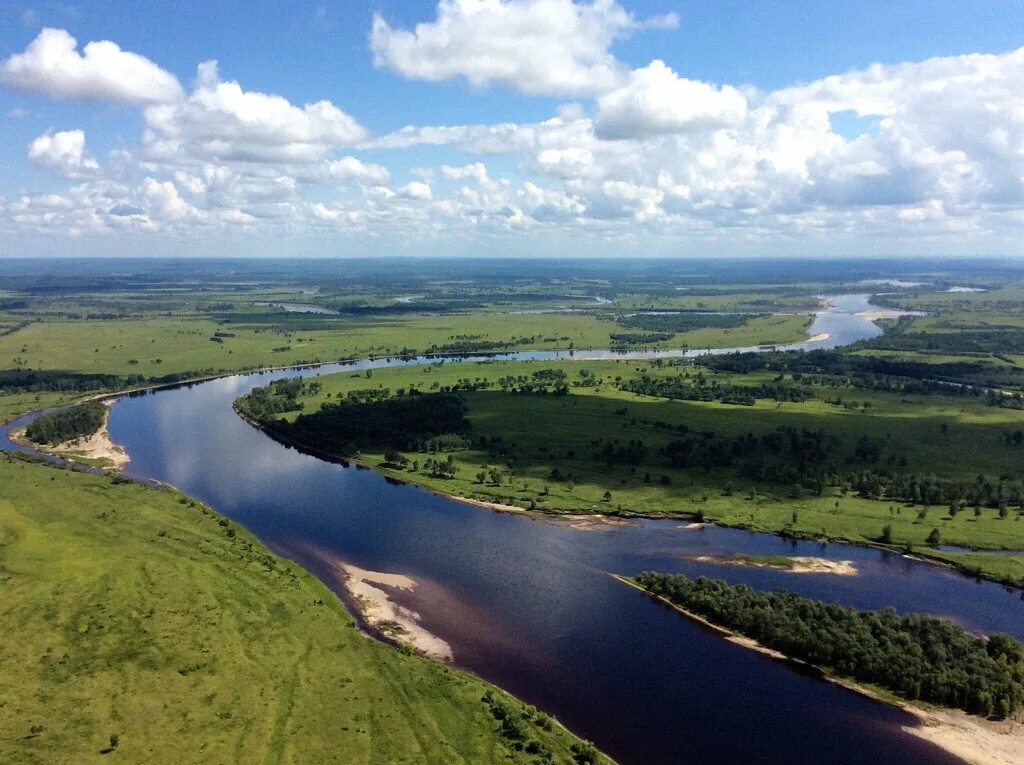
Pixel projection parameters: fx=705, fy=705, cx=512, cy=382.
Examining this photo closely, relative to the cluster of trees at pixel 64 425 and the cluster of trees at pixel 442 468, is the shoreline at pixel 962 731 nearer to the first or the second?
the cluster of trees at pixel 442 468

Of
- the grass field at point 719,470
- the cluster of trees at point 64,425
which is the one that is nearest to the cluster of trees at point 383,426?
the grass field at point 719,470

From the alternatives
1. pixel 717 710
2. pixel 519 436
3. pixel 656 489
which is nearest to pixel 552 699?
pixel 717 710

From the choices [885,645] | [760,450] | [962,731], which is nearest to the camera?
[962,731]

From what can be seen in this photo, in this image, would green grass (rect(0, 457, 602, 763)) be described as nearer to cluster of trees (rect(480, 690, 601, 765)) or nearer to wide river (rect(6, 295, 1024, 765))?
cluster of trees (rect(480, 690, 601, 765))

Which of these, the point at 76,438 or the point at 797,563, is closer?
the point at 797,563

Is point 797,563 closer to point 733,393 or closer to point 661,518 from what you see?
point 661,518

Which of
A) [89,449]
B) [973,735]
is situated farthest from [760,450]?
[89,449]

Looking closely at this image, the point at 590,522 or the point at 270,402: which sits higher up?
the point at 270,402
